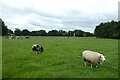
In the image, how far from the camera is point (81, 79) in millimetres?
14742

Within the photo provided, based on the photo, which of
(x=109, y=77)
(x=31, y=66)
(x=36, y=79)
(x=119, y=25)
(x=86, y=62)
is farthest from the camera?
(x=119, y=25)

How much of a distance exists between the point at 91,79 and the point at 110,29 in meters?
146

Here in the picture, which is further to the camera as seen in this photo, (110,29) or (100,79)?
(110,29)

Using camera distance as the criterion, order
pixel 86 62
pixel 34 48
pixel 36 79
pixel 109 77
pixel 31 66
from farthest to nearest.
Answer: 1. pixel 34 48
2. pixel 86 62
3. pixel 31 66
4. pixel 109 77
5. pixel 36 79

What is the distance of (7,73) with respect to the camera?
16.4m

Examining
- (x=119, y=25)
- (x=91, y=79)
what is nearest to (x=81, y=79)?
(x=91, y=79)

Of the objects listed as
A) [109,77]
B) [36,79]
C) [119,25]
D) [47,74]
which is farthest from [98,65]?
[119,25]

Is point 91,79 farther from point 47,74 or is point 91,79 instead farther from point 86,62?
point 86,62

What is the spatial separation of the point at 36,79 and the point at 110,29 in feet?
484

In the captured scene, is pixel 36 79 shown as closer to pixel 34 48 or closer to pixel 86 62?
pixel 86 62

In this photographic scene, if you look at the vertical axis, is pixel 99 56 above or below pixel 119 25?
below

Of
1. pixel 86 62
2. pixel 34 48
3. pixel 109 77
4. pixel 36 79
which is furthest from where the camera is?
pixel 34 48

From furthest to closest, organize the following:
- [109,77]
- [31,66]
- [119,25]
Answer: [119,25]
[31,66]
[109,77]

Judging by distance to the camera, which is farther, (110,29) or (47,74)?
(110,29)
